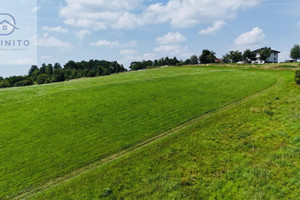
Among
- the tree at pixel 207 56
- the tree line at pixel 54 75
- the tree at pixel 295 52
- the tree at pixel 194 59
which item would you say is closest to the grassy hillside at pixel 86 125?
the tree at pixel 207 56

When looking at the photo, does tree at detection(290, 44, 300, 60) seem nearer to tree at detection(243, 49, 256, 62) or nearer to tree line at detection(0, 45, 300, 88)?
tree line at detection(0, 45, 300, 88)

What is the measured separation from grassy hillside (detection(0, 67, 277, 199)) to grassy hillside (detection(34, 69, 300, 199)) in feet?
0.60

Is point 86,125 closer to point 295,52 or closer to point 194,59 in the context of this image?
point 194,59

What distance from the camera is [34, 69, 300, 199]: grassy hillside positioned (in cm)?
1048

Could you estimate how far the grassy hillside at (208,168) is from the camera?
34.4 ft

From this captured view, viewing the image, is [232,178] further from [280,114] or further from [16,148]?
[16,148]

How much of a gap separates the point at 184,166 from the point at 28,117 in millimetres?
18757

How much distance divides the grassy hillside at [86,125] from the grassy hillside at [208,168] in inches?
7.2

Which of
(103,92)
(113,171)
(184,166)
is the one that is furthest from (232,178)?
(103,92)

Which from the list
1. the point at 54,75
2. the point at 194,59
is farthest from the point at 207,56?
the point at 54,75

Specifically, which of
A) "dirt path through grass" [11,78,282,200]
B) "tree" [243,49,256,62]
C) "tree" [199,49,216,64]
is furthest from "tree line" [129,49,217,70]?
"dirt path through grass" [11,78,282,200]

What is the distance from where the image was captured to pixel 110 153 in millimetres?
14922

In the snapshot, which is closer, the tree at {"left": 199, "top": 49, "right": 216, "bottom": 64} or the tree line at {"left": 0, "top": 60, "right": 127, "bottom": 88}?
the tree at {"left": 199, "top": 49, "right": 216, "bottom": 64}

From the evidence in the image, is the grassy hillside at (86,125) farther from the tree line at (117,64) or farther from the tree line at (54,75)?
the tree line at (54,75)
